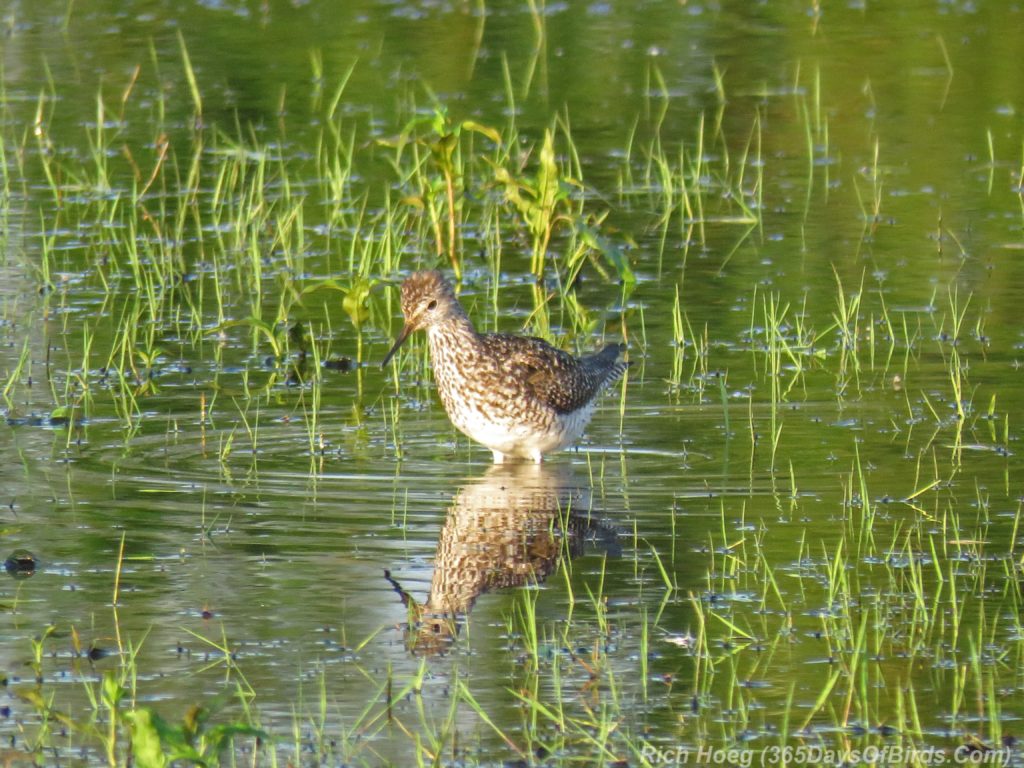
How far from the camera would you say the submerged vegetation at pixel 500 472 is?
583 cm

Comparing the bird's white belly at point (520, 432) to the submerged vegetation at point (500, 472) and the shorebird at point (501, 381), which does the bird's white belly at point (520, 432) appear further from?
the submerged vegetation at point (500, 472)

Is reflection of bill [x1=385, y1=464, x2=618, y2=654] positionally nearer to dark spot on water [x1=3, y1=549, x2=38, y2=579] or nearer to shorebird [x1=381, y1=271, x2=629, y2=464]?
shorebird [x1=381, y1=271, x2=629, y2=464]

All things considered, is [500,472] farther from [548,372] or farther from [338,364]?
[338,364]

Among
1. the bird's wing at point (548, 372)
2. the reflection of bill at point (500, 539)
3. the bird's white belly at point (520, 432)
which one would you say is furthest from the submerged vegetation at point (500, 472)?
the bird's wing at point (548, 372)

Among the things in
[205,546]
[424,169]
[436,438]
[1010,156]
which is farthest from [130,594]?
[1010,156]

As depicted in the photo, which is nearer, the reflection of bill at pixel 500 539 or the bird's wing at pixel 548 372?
the reflection of bill at pixel 500 539

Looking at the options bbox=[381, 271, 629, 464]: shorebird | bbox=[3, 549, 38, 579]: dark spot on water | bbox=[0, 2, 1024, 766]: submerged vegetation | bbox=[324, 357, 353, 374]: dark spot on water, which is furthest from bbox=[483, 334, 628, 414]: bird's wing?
bbox=[3, 549, 38, 579]: dark spot on water

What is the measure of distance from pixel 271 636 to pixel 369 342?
465 centimetres

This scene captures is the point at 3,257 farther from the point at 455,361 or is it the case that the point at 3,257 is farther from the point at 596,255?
the point at 455,361

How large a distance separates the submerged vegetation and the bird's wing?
11.8 inches

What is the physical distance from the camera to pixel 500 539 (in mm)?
7617

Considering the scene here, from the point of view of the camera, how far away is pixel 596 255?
11.8 m

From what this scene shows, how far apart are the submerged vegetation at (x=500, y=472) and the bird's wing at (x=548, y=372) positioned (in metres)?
0.30

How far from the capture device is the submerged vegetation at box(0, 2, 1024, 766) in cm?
583
